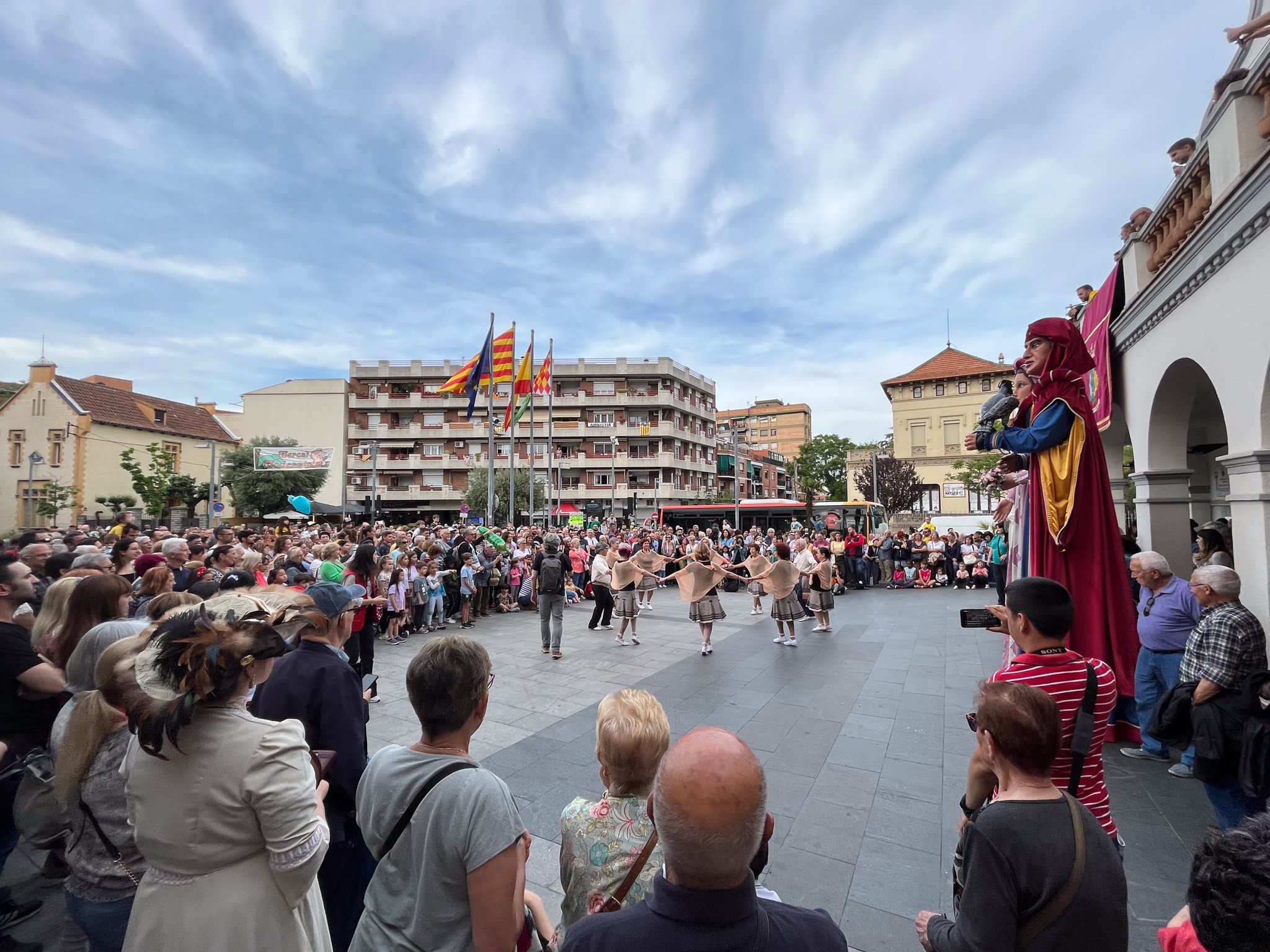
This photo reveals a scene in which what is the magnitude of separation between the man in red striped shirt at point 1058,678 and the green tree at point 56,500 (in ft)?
137

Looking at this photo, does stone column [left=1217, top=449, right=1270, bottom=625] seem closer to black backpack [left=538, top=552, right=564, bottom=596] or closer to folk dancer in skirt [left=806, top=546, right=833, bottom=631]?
folk dancer in skirt [left=806, top=546, right=833, bottom=631]

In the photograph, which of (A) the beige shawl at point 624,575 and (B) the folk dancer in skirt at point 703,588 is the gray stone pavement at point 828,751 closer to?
(B) the folk dancer in skirt at point 703,588

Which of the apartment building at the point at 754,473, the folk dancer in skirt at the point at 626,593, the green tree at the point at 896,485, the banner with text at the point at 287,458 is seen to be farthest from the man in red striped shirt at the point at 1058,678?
the apartment building at the point at 754,473

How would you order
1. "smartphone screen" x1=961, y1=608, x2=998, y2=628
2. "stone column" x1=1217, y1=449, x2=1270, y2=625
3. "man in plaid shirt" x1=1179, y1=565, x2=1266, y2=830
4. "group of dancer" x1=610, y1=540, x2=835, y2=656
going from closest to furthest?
"smartphone screen" x1=961, y1=608, x2=998, y2=628 → "man in plaid shirt" x1=1179, y1=565, x2=1266, y2=830 → "stone column" x1=1217, y1=449, x2=1270, y2=625 → "group of dancer" x1=610, y1=540, x2=835, y2=656

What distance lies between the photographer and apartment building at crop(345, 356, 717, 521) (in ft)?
161

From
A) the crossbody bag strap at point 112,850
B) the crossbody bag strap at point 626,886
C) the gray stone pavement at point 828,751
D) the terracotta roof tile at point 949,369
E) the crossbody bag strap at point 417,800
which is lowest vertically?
the gray stone pavement at point 828,751

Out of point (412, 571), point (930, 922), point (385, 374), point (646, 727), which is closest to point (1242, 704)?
point (930, 922)

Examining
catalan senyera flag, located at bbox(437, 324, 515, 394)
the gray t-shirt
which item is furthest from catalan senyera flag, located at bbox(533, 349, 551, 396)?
the gray t-shirt

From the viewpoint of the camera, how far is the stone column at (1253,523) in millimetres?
4059

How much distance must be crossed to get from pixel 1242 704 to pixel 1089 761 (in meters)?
1.84

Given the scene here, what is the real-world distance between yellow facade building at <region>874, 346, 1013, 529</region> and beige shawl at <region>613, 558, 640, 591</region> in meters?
39.7

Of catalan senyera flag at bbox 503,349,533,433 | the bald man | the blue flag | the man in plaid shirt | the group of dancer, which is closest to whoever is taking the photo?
the bald man

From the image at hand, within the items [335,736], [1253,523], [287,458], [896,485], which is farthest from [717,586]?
[896,485]

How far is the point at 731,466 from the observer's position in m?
64.2
